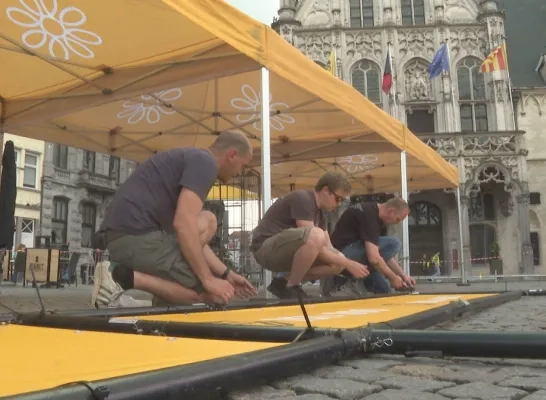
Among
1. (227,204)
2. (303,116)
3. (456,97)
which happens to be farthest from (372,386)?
(456,97)

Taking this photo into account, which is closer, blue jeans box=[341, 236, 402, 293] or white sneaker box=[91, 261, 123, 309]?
white sneaker box=[91, 261, 123, 309]

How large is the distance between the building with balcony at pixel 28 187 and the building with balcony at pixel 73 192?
0.30m

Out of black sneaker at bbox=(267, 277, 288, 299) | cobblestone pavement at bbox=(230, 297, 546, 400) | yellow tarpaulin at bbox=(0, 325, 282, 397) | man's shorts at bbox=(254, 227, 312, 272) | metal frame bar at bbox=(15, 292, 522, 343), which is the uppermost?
man's shorts at bbox=(254, 227, 312, 272)

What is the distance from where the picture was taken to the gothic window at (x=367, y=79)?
2691 cm

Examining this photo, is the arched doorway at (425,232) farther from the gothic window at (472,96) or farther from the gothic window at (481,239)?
the gothic window at (472,96)

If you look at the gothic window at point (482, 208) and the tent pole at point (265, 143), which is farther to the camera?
the gothic window at point (482, 208)

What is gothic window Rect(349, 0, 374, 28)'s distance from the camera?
28.1 m

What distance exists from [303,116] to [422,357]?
253 inches

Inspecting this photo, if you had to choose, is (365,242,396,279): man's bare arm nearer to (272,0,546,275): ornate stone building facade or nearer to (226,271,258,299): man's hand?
(226,271,258,299): man's hand

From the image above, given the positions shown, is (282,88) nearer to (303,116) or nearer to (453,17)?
(303,116)

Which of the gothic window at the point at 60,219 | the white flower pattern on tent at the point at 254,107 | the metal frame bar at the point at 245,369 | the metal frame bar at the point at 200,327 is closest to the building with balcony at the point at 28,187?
the gothic window at the point at 60,219

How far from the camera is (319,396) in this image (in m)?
1.43

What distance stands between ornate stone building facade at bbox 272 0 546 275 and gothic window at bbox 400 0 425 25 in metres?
0.06

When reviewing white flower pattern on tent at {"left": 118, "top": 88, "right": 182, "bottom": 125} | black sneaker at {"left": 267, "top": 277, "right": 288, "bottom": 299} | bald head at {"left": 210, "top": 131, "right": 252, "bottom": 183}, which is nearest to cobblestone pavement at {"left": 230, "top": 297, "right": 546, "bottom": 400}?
bald head at {"left": 210, "top": 131, "right": 252, "bottom": 183}
